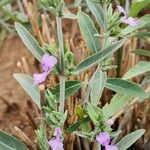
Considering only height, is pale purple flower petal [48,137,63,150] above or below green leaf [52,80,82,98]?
below

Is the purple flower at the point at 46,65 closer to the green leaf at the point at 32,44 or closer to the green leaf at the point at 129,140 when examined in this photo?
the green leaf at the point at 32,44

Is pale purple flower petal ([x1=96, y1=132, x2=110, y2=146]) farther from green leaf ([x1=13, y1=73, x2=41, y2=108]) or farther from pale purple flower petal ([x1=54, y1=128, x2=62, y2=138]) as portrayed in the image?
green leaf ([x1=13, y1=73, x2=41, y2=108])

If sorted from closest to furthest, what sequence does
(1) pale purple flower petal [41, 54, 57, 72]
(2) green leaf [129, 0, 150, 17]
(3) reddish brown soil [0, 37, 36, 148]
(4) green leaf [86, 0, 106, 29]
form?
(1) pale purple flower petal [41, 54, 57, 72], (4) green leaf [86, 0, 106, 29], (2) green leaf [129, 0, 150, 17], (3) reddish brown soil [0, 37, 36, 148]

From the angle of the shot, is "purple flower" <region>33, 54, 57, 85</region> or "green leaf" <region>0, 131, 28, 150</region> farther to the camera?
"green leaf" <region>0, 131, 28, 150</region>

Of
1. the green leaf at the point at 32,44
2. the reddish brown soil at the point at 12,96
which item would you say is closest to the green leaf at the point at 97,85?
the green leaf at the point at 32,44

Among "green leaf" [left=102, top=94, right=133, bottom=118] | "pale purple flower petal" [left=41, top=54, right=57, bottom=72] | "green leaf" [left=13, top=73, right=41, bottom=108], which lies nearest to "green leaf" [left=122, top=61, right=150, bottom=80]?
"green leaf" [left=102, top=94, right=133, bottom=118]

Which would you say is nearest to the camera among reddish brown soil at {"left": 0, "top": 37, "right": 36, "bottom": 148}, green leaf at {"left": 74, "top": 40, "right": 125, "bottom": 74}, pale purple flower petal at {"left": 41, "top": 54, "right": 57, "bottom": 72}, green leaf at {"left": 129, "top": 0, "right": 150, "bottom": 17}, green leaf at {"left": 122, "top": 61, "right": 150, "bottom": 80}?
pale purple flower petal at {"left": 41, "top": 54, "right": 57, "bottom": 72}

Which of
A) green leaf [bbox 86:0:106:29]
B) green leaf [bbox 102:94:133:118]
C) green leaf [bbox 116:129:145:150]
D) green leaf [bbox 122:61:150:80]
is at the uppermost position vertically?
green leaf [bbox 86:0:106:29]
